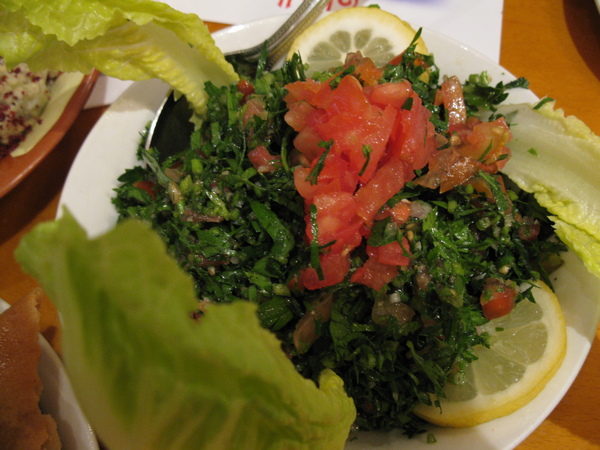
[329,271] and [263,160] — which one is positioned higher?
[263,160]

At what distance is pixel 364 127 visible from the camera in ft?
5.30

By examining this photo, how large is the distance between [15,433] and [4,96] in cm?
180

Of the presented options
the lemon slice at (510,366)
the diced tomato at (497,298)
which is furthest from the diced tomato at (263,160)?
the lemon slice at (510,366)

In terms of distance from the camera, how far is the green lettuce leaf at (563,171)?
1.79m

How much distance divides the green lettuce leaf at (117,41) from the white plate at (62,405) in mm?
1262

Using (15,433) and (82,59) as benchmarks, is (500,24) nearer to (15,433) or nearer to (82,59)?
(82,59)

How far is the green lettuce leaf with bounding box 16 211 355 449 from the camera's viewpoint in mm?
751

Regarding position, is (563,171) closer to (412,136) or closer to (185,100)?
(412,136)

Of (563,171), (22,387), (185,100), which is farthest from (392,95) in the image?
(22,387)

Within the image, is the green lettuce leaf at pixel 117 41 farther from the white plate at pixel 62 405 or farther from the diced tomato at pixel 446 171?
the white plate at pixel 62 405

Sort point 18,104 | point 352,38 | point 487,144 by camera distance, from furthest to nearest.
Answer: point 18,104, point 352,38, point 487,144

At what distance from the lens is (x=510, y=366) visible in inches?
69.5

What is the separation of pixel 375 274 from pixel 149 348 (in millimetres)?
1054

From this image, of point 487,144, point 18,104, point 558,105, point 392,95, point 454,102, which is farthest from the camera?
point 558,105
